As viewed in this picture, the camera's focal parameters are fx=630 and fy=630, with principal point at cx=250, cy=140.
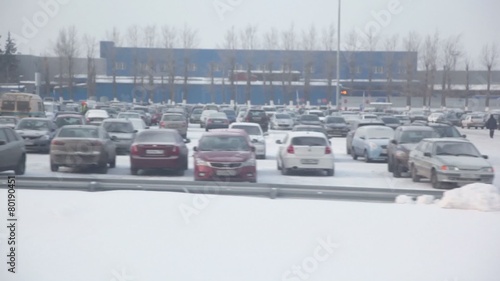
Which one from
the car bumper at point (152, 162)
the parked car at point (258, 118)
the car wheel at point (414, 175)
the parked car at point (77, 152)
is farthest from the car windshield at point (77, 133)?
the parked car at point (258, 118)

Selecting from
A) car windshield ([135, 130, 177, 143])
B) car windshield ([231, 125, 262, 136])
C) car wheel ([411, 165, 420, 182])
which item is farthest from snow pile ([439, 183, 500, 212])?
car windshield ([231, 125, 262, 136])

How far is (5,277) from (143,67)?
76304 mm

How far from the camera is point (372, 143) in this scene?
25.6 metres

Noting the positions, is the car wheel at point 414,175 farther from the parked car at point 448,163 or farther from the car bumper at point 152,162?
the car bumper at point 152,162

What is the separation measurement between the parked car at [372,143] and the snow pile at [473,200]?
12.4m

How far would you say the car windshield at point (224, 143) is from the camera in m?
18.6

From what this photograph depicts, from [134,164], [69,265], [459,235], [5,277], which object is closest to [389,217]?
[459,235]

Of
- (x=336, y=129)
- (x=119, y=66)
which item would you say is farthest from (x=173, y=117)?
(x=119, y=66)

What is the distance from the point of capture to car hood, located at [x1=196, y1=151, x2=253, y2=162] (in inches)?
691

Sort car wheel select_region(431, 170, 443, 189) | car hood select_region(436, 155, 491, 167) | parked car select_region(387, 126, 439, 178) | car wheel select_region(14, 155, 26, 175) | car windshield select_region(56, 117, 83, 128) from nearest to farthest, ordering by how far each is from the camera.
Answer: car hood select_region(436, 155, 491, 167) → car wheel select_region(431, 170, 443, 189) → car wheel select_region(14, 155, 26, 175) → parked car select_region(387, 126, 439, 178) → car windshield select_region(56, 117, 83, 128)

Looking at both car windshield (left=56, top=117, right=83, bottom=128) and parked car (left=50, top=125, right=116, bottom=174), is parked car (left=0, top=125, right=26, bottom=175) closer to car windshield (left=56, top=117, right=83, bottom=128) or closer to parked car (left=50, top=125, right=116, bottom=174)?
parked car (left=50, top=125, right=116, bottom=174)

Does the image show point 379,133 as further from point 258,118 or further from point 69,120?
point 258,118

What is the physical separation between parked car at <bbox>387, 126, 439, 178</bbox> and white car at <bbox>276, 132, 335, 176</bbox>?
220 cm

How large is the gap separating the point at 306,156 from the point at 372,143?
550 cm
